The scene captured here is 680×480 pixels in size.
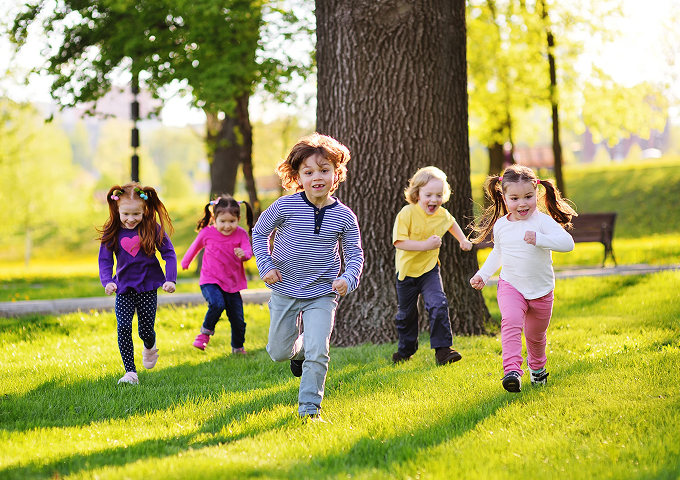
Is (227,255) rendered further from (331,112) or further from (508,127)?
(508,127)

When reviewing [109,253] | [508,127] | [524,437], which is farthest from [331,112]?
[508,127]

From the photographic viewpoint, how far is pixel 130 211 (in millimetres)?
5559

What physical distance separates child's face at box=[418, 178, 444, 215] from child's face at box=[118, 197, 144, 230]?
243cm

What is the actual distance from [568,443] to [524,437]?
0.24m

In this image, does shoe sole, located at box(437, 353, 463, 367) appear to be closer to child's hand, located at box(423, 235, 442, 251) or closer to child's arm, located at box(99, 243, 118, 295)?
child's hand, located at box(423, 235, 442, 251)

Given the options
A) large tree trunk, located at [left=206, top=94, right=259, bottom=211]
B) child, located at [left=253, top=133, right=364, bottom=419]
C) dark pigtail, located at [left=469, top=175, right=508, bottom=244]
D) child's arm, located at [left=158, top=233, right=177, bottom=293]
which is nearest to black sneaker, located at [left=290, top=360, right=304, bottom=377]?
child, located at [left=253, top=133, right=364, bottom=419]

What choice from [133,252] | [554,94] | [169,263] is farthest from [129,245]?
[554,94]

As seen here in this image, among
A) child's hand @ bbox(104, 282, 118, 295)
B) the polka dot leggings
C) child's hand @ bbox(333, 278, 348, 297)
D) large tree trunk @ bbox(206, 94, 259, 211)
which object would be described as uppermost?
large tree trunk @ bbox(206, 94, 259, 211)

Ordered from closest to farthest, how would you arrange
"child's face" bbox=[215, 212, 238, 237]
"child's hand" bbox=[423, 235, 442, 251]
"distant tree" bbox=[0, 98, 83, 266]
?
"child's hand" bbox=[423, 235, 442, 251] → "child's face" bbox=[215, 212, 238, 237] → "distant tree" bbox=[0, 98, 83, 266]

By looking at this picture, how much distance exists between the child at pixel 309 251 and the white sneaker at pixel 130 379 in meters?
1.65

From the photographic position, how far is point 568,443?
3.61 m

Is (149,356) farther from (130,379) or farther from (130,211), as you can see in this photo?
(130,211)

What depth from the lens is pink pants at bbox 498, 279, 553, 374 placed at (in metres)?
4.68

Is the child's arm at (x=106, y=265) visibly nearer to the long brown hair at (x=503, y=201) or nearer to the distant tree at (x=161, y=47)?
the long brown hair at (x=503, y=201)
